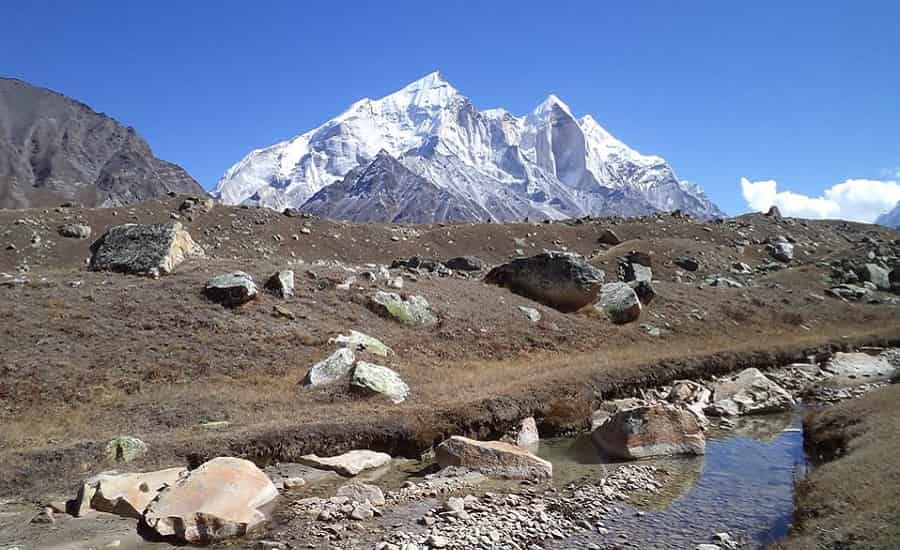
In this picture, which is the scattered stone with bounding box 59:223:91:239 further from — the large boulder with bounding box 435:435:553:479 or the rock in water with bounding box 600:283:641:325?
the large boulder with bounding box 435:435:553:479

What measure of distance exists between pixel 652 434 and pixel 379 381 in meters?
11.3

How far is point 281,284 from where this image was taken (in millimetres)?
31844

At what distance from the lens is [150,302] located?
27969 millimetres

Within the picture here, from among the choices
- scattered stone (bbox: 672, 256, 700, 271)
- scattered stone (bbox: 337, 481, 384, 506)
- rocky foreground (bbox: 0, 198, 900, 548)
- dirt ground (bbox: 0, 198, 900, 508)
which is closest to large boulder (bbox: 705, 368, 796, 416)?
rocky foreground (bbox: 0, 198, 900, 548)

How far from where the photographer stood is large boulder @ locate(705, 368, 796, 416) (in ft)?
87.1

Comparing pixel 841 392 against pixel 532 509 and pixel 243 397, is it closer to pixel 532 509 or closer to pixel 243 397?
pixel 532 509

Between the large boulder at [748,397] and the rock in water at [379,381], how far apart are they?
14485mm

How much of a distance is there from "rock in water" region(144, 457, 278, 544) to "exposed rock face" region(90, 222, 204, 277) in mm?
20053

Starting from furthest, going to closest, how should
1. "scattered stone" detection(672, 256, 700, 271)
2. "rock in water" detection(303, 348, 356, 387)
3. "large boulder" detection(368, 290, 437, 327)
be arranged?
"scattered stone" detection(672, 256, 700, 271) < "large boulder" detection(368, 290, 437, 327) < "rock in water" detection(303, 348, 356, 387)

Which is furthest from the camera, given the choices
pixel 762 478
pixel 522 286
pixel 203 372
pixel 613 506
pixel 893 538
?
pixel 522 286

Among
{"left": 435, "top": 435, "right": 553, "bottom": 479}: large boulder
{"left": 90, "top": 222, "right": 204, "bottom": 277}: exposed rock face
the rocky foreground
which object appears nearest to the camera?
the rocky foreground

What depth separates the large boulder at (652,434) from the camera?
2000 cm

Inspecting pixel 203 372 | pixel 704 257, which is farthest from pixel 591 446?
pixel 704 257

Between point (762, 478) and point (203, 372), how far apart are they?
2187 cm
